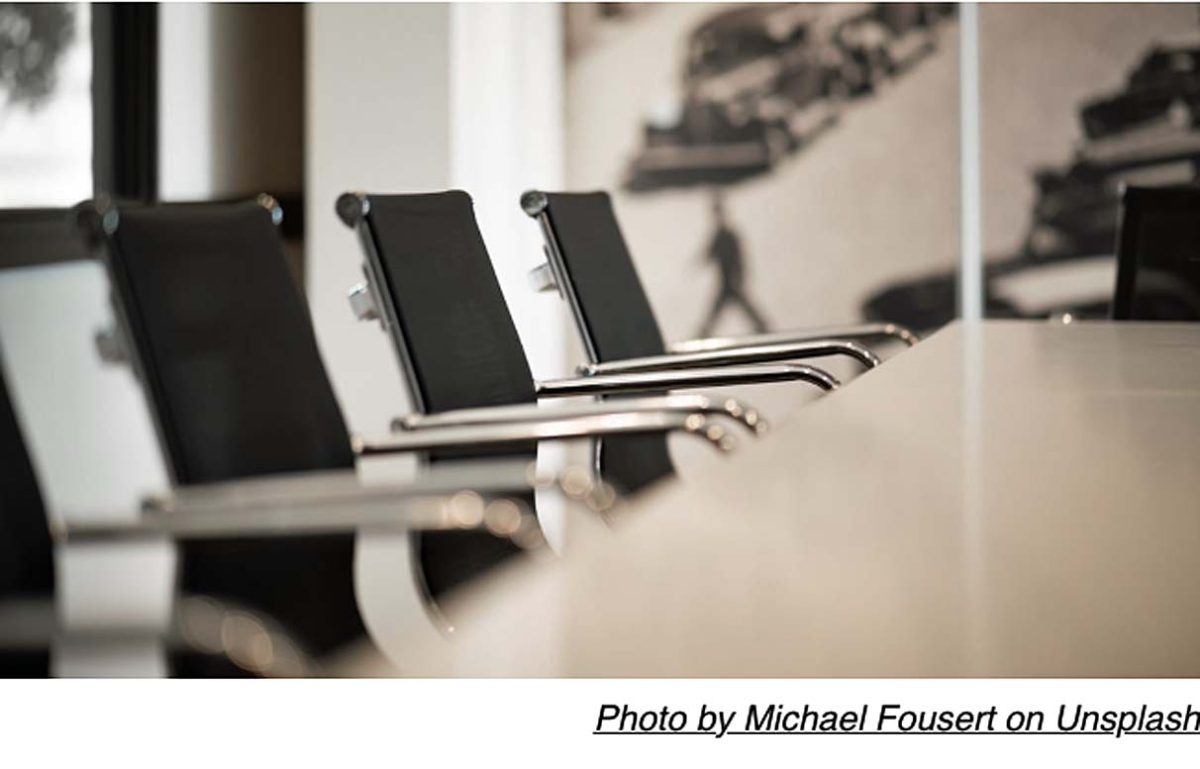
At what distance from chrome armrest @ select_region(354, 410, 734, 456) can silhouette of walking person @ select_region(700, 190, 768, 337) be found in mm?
4886

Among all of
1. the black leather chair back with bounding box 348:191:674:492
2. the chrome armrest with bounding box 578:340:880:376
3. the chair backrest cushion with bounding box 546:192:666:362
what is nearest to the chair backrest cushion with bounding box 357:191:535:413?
the black leather chair back with bounding box 348:191:674:492

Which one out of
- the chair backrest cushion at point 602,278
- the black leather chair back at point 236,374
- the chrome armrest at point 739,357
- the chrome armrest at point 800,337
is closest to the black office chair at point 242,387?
the black leather chair back at point 236,374

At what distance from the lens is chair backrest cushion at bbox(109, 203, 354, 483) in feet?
4.97

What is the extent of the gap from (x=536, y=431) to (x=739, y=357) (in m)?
1.16

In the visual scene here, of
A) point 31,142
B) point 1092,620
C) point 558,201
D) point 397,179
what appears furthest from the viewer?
point 397,179

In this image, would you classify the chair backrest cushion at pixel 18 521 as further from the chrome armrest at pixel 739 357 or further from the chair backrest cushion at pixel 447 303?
the chrome armrest at pixel 739 357

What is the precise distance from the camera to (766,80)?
657cm

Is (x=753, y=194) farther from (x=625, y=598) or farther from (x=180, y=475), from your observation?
(x=625, y=598)

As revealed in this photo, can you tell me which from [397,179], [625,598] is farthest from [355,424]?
[625,598]

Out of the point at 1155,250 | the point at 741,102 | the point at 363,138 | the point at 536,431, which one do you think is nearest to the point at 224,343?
the point at 536,431

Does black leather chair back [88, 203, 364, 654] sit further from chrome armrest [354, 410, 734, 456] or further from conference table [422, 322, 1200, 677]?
conference table [422, 322, 1200, 677]

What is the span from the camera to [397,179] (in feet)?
18.7

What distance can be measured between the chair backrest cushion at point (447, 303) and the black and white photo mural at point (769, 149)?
4.22m
